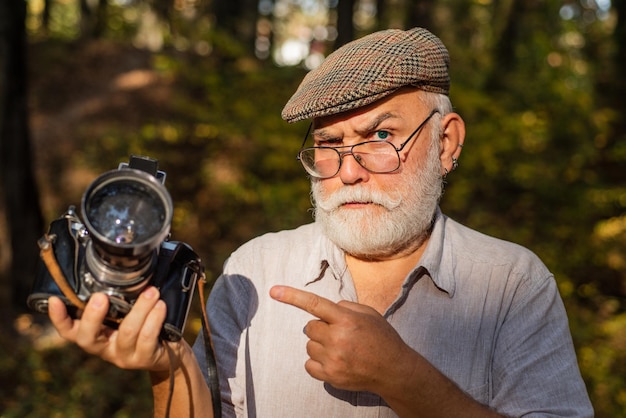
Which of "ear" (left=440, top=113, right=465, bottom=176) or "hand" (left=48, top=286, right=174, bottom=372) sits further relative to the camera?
"ear" (left=440, top=113, right=465, bottom=176)

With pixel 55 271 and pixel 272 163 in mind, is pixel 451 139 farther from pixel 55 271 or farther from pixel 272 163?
pixel 272 163

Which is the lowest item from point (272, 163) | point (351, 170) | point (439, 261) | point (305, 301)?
point (272, 163)

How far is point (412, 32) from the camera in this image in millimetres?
2283

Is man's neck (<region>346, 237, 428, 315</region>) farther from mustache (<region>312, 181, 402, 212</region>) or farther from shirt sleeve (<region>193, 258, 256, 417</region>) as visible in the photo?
shirt sleeve (<region>193, 258, 256, 417</region>)

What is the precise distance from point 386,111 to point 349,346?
856 millimetres

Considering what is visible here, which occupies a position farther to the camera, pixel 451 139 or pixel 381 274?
pixel 451 139

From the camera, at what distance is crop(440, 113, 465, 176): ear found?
2393 mm

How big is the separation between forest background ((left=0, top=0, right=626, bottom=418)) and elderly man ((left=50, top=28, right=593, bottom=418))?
3887mm

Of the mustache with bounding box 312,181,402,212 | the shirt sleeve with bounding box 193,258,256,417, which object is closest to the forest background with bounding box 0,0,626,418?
the shirt sleeve with bounding box 193,258,256,417

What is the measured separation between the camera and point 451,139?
243 centimetres

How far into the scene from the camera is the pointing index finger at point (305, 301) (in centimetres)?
167

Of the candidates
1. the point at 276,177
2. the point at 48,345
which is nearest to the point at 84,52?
the point at 276,177

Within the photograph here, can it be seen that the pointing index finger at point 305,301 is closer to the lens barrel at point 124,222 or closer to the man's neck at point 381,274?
the lens barrel at point 124,222

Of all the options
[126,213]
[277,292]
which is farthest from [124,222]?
[277,292]
